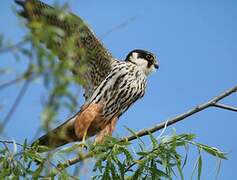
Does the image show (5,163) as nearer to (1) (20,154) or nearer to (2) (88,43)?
(1) (20,154)

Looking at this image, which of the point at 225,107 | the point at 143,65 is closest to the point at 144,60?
the point at 143,65

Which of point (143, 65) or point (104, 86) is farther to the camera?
point (143, 65)

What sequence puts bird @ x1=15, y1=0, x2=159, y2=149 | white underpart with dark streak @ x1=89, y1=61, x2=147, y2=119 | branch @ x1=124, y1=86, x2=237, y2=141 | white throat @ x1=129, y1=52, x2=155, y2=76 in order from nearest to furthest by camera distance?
1. branch @ x1=124, y1=86, x2=237, y2=141
2. bird @ x1=15, y1=0, x2=159, y2=149
3. white underpart with dark streak @ x1=89, y1=61, x2=147, y2=119
4. white throat @ x1=129, y1=52, x2=155, y2=76

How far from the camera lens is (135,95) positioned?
5.00 metres

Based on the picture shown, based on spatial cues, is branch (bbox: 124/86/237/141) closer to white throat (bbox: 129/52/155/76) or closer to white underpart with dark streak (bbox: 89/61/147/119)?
white underpart with dark streak (bbox: 89/61/147/119)

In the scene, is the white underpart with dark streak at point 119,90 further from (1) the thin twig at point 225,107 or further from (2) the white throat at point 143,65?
(1) the thin twig at point 225,107

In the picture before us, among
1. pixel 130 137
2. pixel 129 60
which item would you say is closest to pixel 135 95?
pixel 129 60

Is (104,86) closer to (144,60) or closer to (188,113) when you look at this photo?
(144,60)

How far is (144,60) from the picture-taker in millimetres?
5227

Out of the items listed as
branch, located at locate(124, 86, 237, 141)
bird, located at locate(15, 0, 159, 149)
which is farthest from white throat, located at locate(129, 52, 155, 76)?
branch, located at locate(124, 86, 237, 141)

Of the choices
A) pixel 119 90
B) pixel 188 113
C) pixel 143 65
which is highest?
pixel 143 65

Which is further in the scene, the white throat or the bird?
the white throat

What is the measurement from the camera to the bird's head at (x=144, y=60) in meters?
5.18

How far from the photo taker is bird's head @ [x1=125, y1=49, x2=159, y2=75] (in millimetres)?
5184
